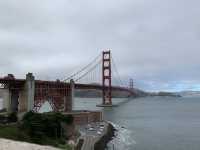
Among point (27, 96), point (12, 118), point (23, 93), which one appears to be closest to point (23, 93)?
point (23, 93)

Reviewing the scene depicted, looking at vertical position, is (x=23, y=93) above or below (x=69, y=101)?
above

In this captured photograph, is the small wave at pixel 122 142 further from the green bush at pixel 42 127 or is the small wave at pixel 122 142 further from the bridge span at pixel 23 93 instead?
the bridge span at pixel 23 93

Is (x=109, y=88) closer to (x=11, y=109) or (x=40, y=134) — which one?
(x=11, y=109)

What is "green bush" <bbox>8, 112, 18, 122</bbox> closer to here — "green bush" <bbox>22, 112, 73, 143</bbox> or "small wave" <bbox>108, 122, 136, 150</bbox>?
"green bush" <bbox>22, 112, 73, 143</bbox>

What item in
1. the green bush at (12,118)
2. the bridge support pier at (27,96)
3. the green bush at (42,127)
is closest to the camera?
the green bush at (42,127)

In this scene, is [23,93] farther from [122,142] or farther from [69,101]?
[122,142]

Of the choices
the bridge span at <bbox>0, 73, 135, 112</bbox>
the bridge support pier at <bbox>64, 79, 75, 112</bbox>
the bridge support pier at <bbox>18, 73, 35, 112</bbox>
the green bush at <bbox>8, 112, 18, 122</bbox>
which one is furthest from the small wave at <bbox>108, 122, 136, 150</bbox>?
Result: the bridge support pier at <bbox>64, 79, 75, 112</bbox>

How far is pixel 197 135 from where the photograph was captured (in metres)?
68.3

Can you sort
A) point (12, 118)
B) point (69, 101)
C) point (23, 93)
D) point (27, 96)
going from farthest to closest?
point (69, 101)
point (23, 93)
point (27, 96)
point (12, 118)

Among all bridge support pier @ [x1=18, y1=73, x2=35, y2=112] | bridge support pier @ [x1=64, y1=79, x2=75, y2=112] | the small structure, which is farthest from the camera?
bridge support pier @ [x1=64, y1=79, x2=75, y2=112]

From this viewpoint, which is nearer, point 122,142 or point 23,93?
point 122,142

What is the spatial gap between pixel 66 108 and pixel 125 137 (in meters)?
33.2

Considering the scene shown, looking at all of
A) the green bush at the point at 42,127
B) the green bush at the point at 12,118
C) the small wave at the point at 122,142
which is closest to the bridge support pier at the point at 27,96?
the green bush at the point at 12,118

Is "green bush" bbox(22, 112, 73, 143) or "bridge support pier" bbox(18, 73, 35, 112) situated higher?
"bridge support pier" bbox(18, 73, 35, 112)
